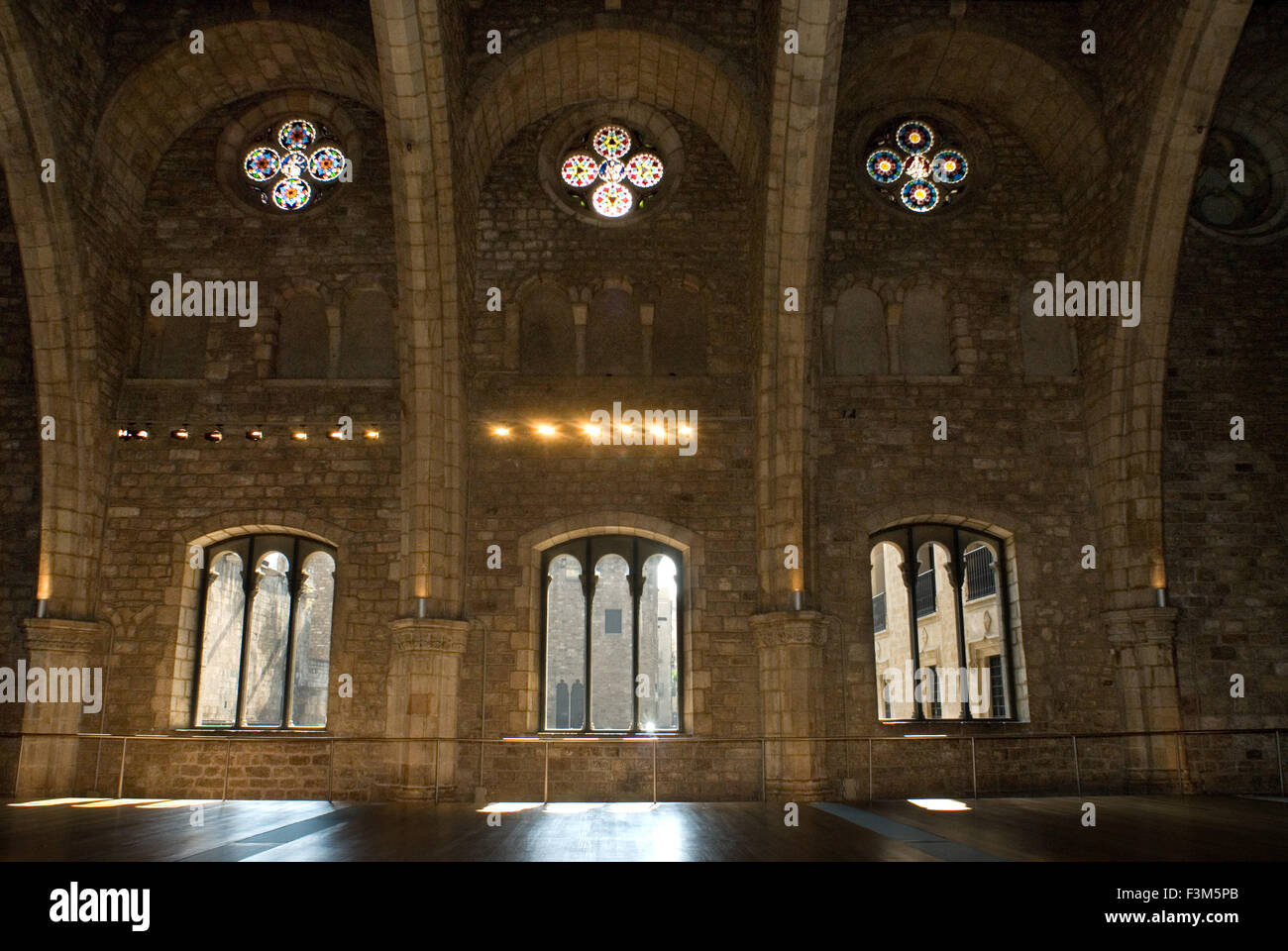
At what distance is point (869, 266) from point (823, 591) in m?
4.02

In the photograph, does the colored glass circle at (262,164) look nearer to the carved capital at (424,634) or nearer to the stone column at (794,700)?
the carved capital at (424,634)

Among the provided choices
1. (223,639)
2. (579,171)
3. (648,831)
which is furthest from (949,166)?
(223,639)

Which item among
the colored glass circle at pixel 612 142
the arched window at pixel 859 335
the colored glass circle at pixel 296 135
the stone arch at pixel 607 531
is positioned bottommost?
the stone arch at pixel 607 531

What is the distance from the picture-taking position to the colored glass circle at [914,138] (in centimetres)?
1261

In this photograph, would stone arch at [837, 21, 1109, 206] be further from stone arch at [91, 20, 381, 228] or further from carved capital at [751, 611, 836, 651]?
carved capital at [751, 611, 836, 651]

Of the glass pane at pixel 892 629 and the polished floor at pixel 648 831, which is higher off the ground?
the glass pane at pixel 892 629

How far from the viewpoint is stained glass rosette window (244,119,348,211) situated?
1245 centimetres

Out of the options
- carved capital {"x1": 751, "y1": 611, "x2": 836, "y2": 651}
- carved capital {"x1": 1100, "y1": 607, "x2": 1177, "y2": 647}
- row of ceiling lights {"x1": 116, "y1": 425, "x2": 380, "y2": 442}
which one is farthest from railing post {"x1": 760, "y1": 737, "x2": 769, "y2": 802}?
row of ceiling lights {"x1": 116, "y1": 425, "x2": 380, "y2": 442}

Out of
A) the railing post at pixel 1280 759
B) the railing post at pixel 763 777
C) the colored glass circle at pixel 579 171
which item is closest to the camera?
the railing post at pixel 1280 759

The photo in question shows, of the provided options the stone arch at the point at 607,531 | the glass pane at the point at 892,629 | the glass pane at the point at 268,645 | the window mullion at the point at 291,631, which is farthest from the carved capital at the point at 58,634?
the glass pane at the point at 892,629

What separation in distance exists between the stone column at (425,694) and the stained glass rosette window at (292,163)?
5.76 meters

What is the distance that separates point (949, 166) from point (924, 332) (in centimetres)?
224

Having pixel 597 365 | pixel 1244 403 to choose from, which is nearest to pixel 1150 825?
pixel 1244 403
